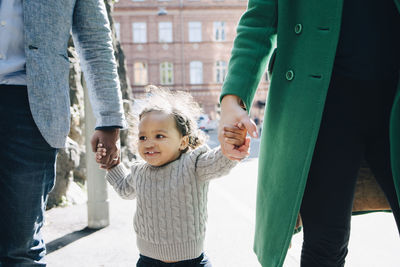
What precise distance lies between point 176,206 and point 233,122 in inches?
33.9

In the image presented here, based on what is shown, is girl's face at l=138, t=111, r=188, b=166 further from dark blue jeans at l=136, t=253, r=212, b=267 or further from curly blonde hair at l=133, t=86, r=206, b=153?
dark blue jeans at l=136, t=253, r=212, b=267

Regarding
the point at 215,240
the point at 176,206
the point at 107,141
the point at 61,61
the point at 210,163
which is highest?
the point at 61,61

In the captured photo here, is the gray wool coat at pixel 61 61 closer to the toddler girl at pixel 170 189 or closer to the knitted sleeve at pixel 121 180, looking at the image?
the toddler girl at pixel 170 189

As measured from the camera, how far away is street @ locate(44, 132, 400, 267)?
320cm

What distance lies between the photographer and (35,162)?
1624mm

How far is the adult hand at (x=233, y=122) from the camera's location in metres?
1.34

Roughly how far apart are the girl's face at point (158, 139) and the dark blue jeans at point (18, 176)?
60 centimetres

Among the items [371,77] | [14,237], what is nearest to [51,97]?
[14,237]

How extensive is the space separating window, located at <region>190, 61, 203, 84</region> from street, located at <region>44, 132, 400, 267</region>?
28196 mm

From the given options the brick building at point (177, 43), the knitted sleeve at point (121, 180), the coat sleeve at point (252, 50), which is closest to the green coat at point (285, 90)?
the coat sleeve at point (252, 50)

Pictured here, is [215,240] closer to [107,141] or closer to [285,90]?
[107,141]

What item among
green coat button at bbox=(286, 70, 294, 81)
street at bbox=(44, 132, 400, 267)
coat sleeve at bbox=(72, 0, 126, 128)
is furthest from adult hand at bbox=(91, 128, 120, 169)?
street at bbox=(44, 132, 400, 267)

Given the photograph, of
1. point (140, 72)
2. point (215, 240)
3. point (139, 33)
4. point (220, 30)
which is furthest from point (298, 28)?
point (220, 30)

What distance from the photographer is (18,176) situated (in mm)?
1586
